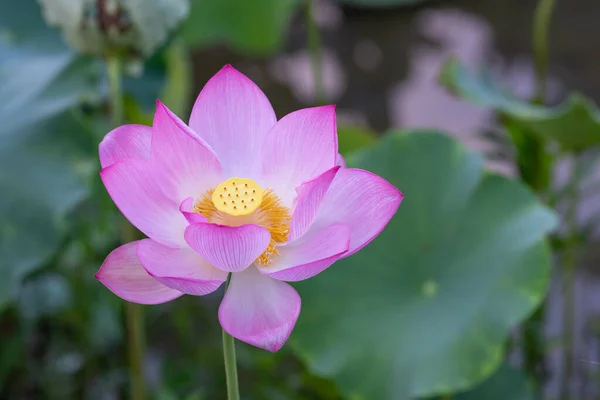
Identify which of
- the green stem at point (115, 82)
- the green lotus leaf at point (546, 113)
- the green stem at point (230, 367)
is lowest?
the green lotus leaf at point (546, 113)

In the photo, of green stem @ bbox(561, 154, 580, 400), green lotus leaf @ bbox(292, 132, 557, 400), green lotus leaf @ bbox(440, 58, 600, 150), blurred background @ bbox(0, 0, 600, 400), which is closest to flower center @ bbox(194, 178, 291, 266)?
blurred background @ bbox(0, 0, 600, 400)

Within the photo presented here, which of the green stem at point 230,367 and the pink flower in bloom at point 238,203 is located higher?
the pink flower in bloom at point 238,203

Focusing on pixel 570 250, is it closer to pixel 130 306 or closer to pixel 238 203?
pixel 130 306

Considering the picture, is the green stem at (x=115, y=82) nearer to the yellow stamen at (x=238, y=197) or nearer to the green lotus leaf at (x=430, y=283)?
the green lotus leaf at (x=430, y=283)

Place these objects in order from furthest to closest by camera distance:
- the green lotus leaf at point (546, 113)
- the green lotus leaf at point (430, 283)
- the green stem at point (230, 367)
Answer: the green lotus leaf at point (546, 113) → the green lotus leaf at point (430, 283) → the green stem at point (230, 367)

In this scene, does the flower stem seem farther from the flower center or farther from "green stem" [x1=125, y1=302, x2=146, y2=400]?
the flower center

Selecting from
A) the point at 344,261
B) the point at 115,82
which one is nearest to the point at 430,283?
the point at 344,261

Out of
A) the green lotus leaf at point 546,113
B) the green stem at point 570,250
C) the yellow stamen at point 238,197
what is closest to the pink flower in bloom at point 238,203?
the yellow stamen at point 238,197
